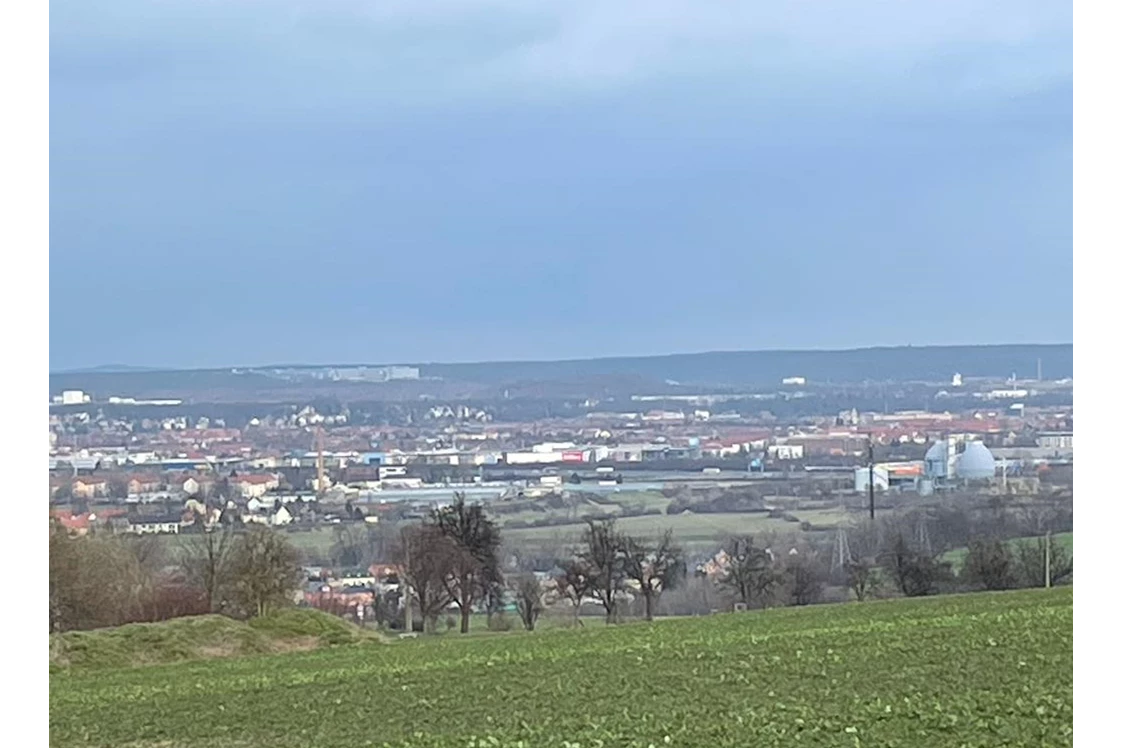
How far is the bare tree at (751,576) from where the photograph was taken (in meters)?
8.99

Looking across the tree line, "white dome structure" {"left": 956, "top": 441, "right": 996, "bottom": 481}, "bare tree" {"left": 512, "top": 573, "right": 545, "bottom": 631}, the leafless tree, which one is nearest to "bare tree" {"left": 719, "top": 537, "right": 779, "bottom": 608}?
"bare tree" {"left": 512, "top": 573, "right": 545, "bottom": 631}

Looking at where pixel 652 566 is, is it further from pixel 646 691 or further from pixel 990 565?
pixel 646 691

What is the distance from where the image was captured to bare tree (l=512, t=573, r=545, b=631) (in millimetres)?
8875

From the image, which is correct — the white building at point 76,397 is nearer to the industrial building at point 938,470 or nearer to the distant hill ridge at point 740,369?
the distant hill ridge at point 740,369

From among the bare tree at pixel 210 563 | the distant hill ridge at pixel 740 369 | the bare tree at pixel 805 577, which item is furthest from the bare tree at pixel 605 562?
the distant hill ridge at pixel 740 369

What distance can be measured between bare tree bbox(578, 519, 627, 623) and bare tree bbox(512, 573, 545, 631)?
33 cm

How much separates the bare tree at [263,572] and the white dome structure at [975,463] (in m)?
4.56

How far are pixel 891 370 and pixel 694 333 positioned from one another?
4475mm

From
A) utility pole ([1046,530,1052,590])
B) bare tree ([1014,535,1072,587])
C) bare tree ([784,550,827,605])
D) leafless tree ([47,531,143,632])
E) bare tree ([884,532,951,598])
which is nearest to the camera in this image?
utility pole ([1046,530,1052,590])

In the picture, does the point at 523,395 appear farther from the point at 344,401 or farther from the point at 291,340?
the point at 291,340

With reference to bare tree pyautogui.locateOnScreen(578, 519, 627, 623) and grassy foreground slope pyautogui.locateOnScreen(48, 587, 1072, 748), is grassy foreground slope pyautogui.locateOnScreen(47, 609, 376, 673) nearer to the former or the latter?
grassy foreground slope pyautogui.locateOnScreen(48, 587, 1072, 748)

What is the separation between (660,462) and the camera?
11320 millimetres
